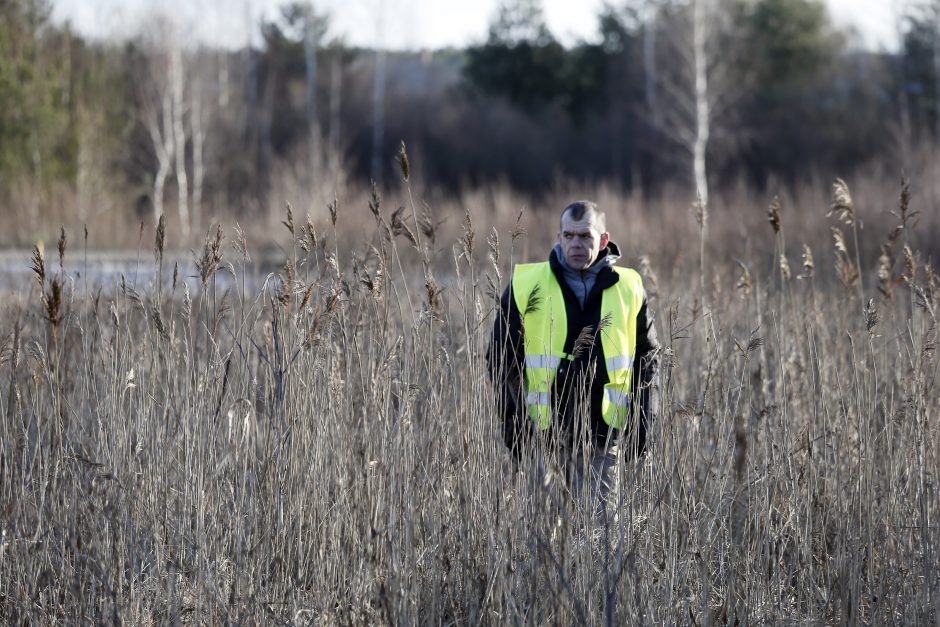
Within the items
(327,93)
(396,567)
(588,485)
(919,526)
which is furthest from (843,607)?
(327,93)

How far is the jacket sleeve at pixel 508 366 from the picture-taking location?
3.48 meters

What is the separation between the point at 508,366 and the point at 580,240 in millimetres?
552

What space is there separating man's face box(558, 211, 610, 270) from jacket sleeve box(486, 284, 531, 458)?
0.26 m

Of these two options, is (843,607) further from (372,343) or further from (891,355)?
(891,355)

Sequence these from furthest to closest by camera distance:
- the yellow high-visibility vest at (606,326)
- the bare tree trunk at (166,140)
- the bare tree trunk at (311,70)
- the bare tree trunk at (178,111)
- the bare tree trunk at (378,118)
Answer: the bare tree trunk at (378,118) < the bare tree trunk at (311,70) < the bare tree trunk at (178,111) < the bare tree trunk at (166,140) < the yellow high-visibility vest at (606,326)

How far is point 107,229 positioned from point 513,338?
17420 mm

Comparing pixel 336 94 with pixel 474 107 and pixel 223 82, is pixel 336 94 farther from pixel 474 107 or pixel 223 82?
pixel 474 107

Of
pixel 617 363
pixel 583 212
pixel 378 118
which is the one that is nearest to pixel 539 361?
pixel 617 363

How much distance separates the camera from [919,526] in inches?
134

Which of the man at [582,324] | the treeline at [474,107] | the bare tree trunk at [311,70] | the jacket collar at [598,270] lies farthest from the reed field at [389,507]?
the bare tree trunk at [311,70]

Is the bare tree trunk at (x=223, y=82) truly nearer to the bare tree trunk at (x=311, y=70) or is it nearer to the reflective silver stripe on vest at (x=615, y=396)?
the bare tree trunk at (x=311, y=70)

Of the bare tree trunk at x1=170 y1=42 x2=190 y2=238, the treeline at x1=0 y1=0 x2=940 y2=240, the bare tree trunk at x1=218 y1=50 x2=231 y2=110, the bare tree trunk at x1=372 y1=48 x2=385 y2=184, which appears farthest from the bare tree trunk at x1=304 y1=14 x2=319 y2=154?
the bare tree trunk at x1=170 y1=42 x2=190 y2=238

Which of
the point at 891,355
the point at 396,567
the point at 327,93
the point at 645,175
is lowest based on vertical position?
the point at 396,567

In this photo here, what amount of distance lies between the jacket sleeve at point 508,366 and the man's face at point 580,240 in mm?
260
